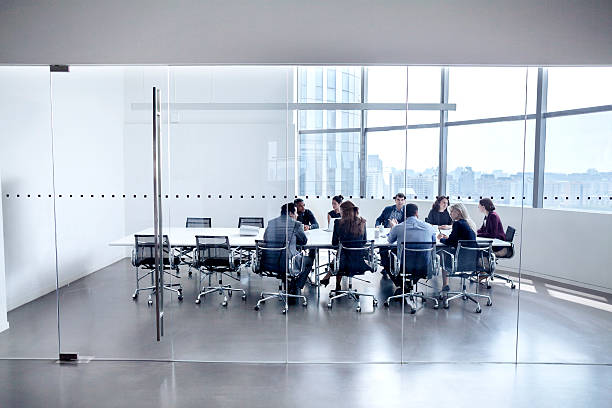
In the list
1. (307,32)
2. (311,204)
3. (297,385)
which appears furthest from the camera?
(311,204)

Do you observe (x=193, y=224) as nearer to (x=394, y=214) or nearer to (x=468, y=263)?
(x=394, y=214)

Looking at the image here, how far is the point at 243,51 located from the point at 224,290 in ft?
7.36

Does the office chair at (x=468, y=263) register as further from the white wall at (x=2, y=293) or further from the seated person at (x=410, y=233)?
the white wall at (x=2, y=293)

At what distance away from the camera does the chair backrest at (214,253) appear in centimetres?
421

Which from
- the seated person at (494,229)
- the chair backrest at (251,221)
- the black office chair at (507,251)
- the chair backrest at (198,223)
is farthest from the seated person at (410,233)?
the chair backrest at (198,223)

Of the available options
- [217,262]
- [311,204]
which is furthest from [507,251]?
[217,262]

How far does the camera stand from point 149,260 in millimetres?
4285

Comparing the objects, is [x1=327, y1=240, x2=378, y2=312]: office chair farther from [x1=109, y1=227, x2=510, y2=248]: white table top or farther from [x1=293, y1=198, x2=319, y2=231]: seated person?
[x1=293, y1=198, x2=319, y2=231]: seated person

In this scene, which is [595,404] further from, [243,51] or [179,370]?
[243,51]

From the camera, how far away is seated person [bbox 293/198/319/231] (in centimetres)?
415

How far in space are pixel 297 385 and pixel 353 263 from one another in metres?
1.23

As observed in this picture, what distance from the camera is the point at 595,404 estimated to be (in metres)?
3.37

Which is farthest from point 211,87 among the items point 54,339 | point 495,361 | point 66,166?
point 495,361

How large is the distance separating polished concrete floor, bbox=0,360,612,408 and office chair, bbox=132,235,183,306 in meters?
0.67
